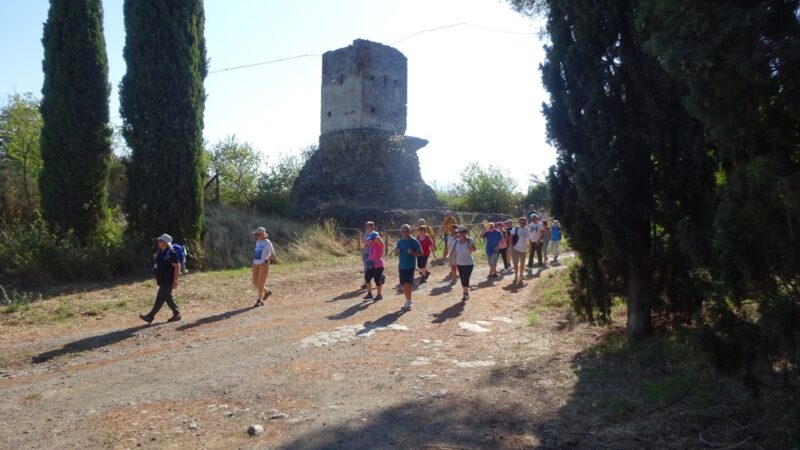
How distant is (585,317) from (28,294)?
11054 mm

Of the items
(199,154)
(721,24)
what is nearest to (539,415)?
(721,24)

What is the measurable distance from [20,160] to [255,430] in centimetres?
2005

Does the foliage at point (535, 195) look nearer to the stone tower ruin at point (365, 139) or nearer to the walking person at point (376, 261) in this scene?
the stone tower ruin at point (365, 139)

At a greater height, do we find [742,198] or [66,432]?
[742,198]

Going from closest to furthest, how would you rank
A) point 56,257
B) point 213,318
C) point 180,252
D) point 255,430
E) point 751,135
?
1. point 751,135
2. point 255,430
3. point 213,318
4. point 180,252
5. point 56,257

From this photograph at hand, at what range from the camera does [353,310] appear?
34.8 ft

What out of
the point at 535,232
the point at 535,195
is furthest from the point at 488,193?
the point at 535,232

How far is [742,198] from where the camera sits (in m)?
3.95

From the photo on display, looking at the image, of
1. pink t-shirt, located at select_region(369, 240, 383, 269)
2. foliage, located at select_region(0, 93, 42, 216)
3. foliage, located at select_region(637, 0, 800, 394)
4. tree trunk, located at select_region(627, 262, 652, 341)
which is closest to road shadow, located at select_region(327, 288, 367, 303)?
pink t-shirt, located at select_region(369, 240, 383, 269)

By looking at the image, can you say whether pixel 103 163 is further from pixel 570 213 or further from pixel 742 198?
pixel 742 198

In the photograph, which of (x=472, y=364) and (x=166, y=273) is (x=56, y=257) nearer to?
(x=166, y=273)

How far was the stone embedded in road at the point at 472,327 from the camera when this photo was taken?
8.76 m

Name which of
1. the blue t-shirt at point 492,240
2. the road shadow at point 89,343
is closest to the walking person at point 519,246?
the blue t-shirt at point 492,240

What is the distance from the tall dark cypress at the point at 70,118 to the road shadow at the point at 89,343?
6.71 meters
